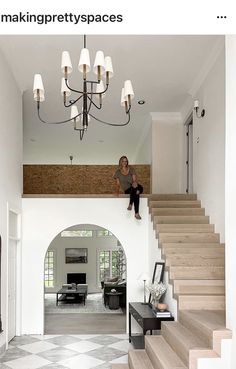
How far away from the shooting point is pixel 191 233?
8.63 m

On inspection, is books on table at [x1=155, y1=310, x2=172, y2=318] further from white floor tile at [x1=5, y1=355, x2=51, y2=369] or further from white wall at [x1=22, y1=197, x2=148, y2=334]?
white wall at [x1=22, y1=197, x2=148, y2=334]

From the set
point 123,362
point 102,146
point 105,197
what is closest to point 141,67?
point 105,197

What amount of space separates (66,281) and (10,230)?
35.3 feet

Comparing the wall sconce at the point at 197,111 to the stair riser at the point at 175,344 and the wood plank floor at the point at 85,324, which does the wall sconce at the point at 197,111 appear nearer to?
the stair riser at the point at 175,344

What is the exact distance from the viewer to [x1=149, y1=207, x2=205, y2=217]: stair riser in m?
9.39

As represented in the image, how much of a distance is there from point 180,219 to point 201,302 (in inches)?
109

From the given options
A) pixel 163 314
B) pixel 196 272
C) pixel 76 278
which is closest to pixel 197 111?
pixel 196 272

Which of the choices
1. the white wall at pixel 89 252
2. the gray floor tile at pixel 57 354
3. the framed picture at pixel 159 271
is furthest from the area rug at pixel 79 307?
the gray floor tile at pixel 57 354

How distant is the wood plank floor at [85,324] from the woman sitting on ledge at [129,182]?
2431 millimetres

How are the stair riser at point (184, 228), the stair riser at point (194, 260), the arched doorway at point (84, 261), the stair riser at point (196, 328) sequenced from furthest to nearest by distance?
the arched doorway at point (84, 261) → the stair riser at point (184, 228) → the stair riser at point (194, 260) → the stair riser at point (196, 328)

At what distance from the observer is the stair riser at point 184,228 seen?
870 cm
